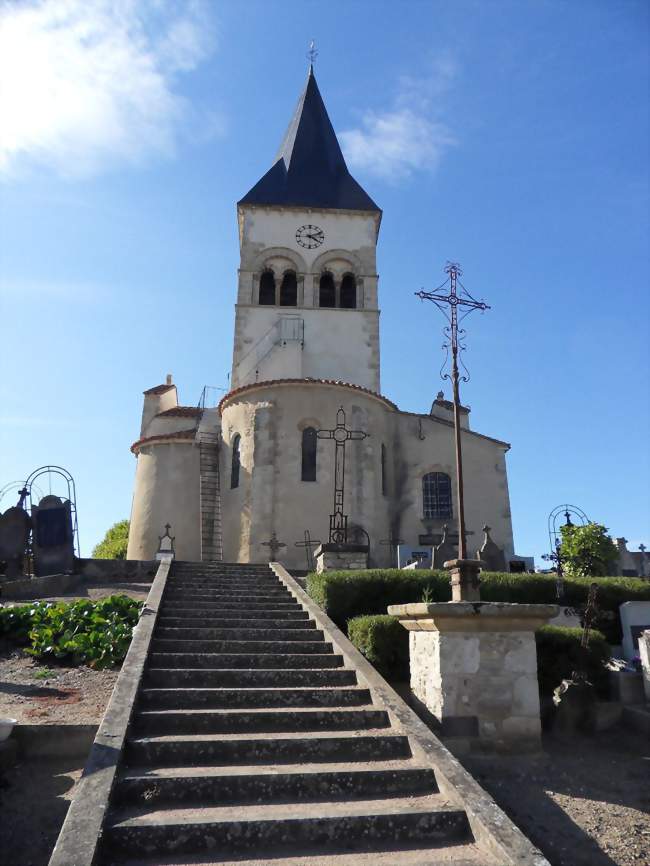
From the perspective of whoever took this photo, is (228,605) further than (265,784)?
Yes

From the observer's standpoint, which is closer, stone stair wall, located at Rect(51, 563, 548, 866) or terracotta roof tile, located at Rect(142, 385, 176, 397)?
stone stair wall, located at Rect(51, 563, 548, 866)

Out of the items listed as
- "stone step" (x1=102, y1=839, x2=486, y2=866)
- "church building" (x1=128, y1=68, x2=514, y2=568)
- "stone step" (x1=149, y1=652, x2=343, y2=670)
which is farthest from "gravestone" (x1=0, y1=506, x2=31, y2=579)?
"stone step" (x1=102, y1=839, x2=486, y2=866)

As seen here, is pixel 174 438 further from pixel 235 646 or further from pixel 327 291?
pixel 235 646

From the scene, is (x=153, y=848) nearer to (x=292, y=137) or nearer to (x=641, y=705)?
(x=641, y=705)

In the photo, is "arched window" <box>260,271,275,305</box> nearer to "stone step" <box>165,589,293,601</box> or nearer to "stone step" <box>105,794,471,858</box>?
"stone step" <box>165,589,293,601</box>

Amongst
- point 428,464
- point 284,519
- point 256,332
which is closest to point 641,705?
point 284,519

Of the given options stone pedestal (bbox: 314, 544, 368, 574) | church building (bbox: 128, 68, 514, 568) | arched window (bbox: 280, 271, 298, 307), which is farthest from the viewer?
arched window (bbox: 280, 271, 298, 307)

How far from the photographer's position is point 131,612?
10078 millimetres

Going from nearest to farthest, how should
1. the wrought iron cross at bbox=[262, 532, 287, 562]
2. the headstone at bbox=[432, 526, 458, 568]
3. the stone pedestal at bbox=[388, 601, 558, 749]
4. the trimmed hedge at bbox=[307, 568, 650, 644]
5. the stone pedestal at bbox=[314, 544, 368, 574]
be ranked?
the stone pedestal at bbox=[388, 601, 558, 749] → the trimmed hedge at bbox=[307, 568, 650, 644] → the stone pedestal at bbox=[314, 544, 368, 574] → the headstone at bbox=[432, 526, 458, 568] → the wrought iron cross at bbox=[262, 532, 287, 562]

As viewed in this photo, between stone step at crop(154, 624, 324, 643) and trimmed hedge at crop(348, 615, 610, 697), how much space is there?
0.64 metres

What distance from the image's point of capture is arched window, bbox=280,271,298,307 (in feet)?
91.6

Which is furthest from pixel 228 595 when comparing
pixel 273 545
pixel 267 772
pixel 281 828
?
pixel 273 545

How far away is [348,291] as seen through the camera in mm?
28547

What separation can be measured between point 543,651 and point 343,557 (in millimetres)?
5018
